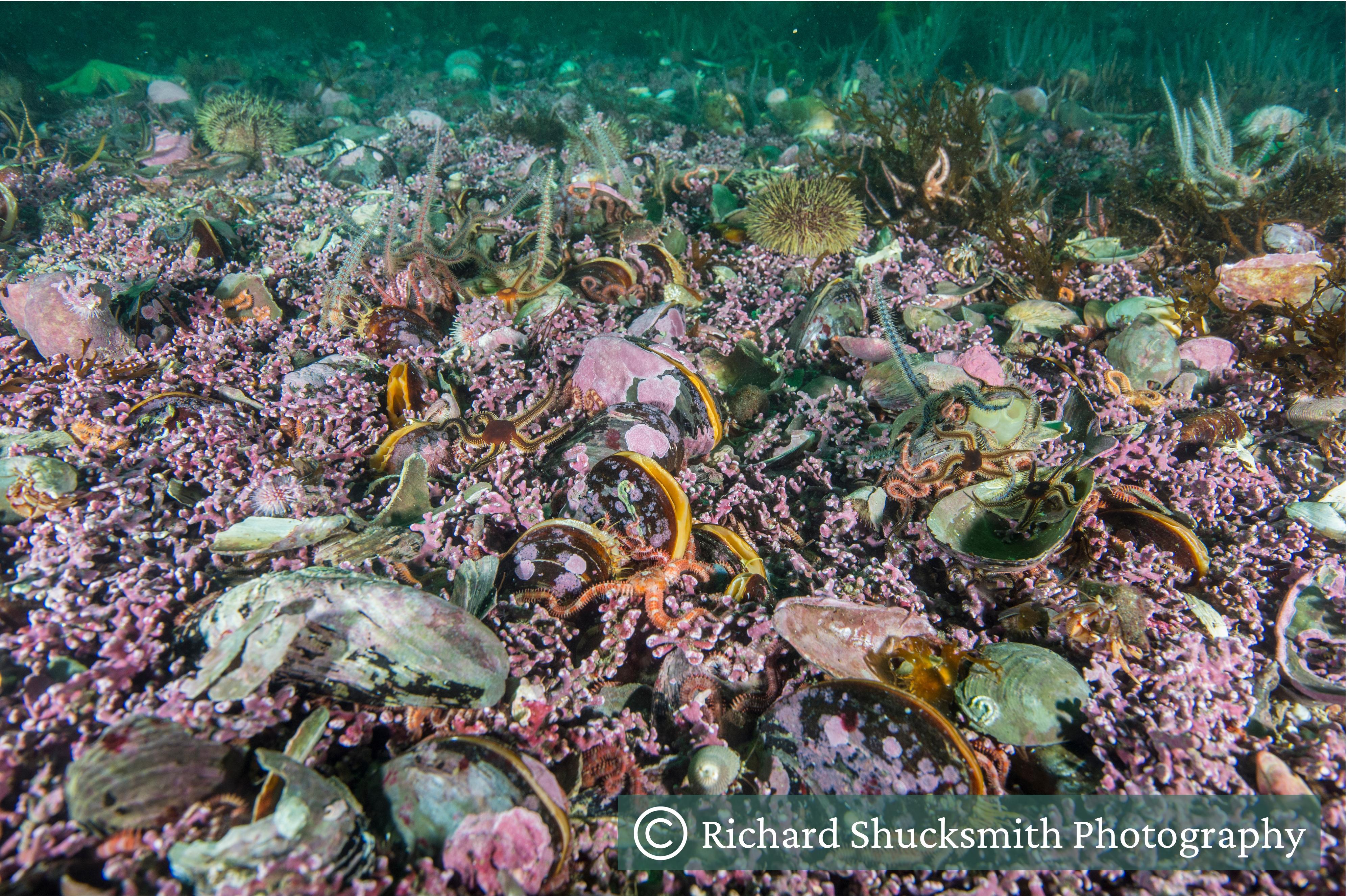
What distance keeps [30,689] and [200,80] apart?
645 inches

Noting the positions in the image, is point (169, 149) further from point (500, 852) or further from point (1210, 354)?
point (1210, 354)

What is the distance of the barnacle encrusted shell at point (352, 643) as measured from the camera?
1829 mm

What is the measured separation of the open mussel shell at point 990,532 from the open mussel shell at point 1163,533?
298 mm

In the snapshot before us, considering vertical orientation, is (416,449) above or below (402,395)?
below

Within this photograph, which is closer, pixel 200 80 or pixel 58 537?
pixel 58 537

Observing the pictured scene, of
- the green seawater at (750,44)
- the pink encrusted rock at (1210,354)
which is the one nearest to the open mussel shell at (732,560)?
the pink encrusted rock at (1210,354)

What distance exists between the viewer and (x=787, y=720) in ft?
6.77

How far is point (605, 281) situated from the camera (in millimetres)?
4203

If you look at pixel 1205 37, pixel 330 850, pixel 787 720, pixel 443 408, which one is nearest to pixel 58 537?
pixel 443 408

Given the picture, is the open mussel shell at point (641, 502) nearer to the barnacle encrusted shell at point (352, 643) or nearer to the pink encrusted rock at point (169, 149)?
the barnacle encrusted shell at point (352, 643)

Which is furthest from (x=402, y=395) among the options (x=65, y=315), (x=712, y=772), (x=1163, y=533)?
(x=1163, y=533)

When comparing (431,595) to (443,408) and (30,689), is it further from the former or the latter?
(443,408)

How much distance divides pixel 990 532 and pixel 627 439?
1.82 metres

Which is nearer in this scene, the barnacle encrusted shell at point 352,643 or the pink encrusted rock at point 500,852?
the pink encrusted rock at point 500,852
